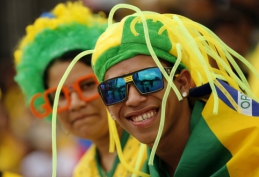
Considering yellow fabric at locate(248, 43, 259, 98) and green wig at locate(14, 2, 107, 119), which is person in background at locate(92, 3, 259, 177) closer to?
yellow fabric at locate(248, 43, 259, 98)

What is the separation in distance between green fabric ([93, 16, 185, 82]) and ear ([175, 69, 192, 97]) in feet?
0.31

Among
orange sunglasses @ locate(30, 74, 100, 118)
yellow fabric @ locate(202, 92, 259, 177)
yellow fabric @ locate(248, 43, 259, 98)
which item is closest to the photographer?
yellow fabric @ locate(202, 92, 259, 177)

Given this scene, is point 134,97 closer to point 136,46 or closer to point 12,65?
point 136,46

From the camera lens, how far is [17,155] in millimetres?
6848

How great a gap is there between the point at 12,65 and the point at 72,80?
2543 millimetres

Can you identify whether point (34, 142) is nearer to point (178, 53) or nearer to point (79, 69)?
point (79, 69)

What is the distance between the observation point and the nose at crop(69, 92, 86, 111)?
430 centimetres

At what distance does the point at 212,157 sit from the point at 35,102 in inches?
75.5

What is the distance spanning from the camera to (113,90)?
323cm

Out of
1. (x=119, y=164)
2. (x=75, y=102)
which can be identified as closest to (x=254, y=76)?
(x=119, y=164)

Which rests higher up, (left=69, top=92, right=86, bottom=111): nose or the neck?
the neck

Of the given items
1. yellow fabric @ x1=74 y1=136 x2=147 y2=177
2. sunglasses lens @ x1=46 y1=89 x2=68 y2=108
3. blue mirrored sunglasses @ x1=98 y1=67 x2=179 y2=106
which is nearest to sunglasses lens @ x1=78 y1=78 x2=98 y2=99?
sunglasses lens @ x1=46 y1=89 x2=68 y2=108

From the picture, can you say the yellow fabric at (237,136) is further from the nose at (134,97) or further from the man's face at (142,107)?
the nose at (134,97)

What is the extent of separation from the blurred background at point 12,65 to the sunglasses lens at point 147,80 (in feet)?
6.61
